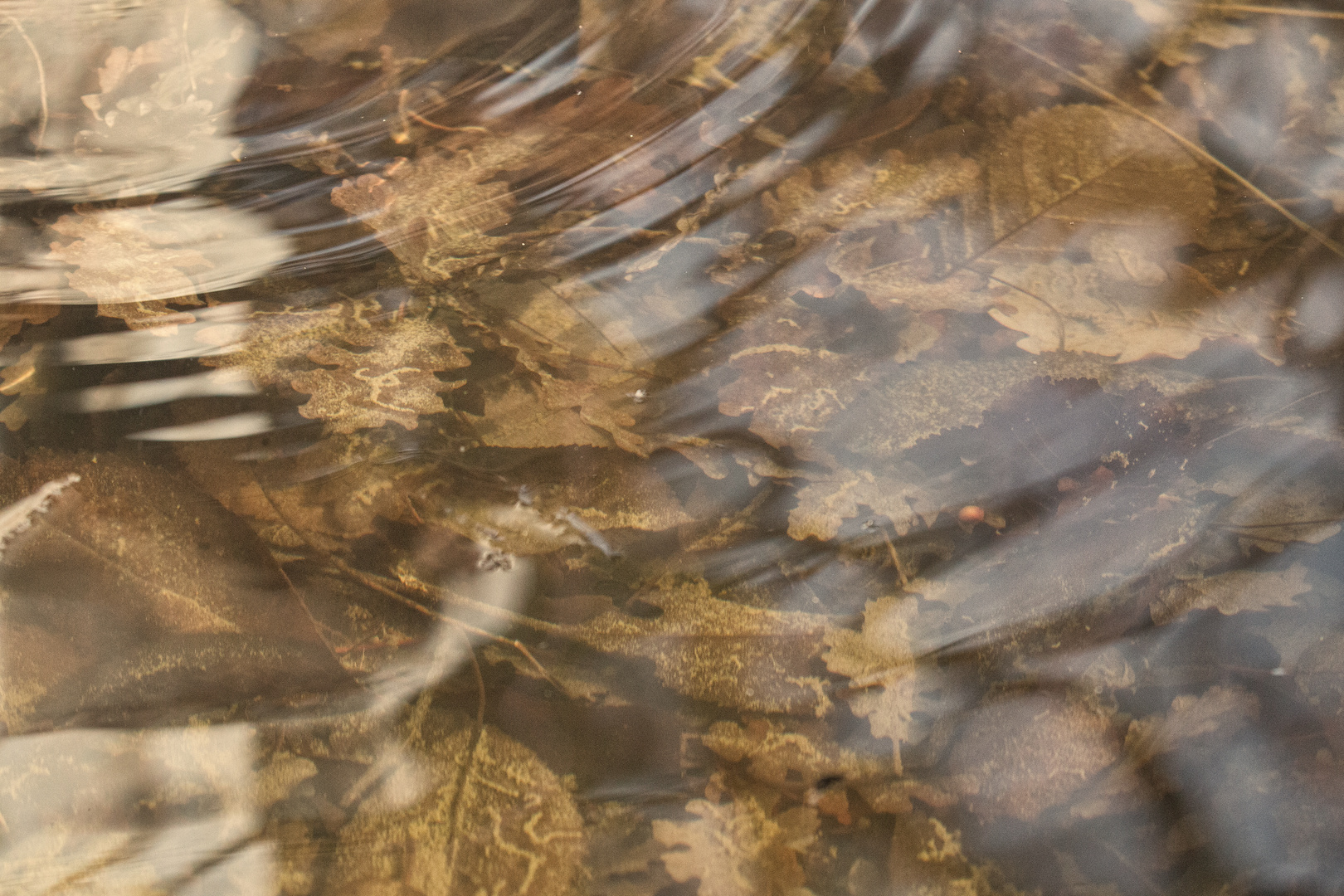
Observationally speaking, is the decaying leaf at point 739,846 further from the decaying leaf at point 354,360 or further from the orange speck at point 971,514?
the decaying leaf at point 354,360

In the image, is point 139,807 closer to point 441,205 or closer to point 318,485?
point 318,485

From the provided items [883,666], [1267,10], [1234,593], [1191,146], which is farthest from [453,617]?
[1267,10]

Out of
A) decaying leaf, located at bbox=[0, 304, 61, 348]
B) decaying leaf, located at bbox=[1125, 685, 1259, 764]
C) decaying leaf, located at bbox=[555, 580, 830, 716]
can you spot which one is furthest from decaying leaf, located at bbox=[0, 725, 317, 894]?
decaying leaf, located at bbox=[1125, 685, 1259, 764]

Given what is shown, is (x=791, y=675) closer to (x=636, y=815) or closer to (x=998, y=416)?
(x=636, y=815)

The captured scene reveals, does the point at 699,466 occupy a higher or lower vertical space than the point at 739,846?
higher

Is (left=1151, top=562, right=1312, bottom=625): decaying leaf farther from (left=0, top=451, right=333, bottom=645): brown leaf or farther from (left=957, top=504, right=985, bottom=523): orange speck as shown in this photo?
(left=0, top=451, right=333, bottom=645): brown leaf

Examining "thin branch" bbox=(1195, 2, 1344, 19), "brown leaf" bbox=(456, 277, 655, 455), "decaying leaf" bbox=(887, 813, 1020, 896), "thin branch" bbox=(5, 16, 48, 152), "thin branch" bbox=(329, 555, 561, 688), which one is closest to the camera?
"decaying leaf" bbox=(887, 813, 1020, 896)
